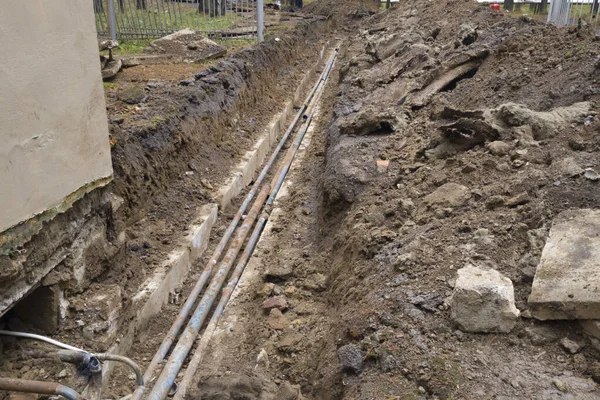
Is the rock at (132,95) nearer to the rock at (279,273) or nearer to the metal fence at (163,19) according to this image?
the rock at (279,273)

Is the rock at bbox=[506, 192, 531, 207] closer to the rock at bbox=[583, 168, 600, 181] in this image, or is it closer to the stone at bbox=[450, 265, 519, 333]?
the rock at bbox=[583, 168, 600, 181]

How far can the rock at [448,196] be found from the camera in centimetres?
387

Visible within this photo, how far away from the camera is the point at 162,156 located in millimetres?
5551

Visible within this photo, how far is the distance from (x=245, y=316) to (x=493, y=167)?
2.43 metres

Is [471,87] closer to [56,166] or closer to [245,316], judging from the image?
[245,316]

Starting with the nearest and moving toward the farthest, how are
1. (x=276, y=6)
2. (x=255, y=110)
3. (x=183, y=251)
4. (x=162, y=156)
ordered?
(x=183, y=251), (x=162, y=156), (x=255, y=110), (x=276, y=6)

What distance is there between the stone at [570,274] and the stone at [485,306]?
13 centimetres

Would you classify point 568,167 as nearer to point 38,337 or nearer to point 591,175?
point 591,175

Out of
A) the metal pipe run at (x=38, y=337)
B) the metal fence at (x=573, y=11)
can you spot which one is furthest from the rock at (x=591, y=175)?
the metal fence at (x=573, y=11)

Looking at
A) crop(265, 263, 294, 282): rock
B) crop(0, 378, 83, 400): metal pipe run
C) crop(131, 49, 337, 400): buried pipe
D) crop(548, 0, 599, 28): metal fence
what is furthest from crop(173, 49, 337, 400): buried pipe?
crop(548, 0, 599, 28): metal fence

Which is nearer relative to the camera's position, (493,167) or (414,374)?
(414,374)

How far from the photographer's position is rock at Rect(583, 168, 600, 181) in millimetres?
3271

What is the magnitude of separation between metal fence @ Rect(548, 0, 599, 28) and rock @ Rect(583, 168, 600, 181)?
5.59 m

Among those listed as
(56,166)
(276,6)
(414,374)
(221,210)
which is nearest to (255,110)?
(221,210)
